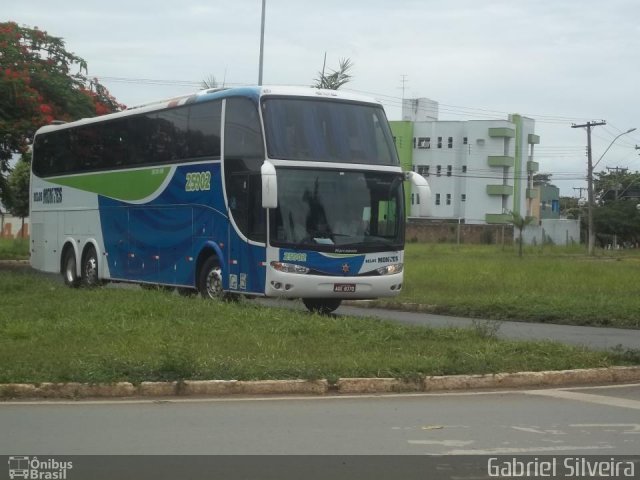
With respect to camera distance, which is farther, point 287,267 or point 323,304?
point 323,304

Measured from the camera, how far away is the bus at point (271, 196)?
A: 672 inches

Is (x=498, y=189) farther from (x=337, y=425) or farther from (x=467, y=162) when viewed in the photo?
(x=337, y=425)

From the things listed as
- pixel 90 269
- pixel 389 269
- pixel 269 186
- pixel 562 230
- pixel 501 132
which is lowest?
pixel 90 269

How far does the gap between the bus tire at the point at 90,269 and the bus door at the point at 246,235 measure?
22.3 ft

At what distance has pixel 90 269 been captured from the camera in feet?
79.4

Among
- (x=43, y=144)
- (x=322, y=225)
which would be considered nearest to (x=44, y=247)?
(x=43, y=144)

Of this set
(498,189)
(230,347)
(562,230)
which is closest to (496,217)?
(498,189)

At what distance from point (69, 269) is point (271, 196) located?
10917 mm

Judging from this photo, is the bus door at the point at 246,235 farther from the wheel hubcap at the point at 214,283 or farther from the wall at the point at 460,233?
the wall at the point at 460,233

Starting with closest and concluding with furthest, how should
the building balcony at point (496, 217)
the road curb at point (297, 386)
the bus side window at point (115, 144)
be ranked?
the road curb at point (297, 386), the bus side window at point (115, 144), the building balcony at point (496, 217)

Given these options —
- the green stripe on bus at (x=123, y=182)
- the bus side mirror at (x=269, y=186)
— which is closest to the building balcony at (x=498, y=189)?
the green stripe on bus at (x=123, y=182)

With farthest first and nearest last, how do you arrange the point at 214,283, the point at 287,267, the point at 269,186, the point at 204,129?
the point at 204,129 < the point at 214,283 < the point at 287,267 < the point at 269,186

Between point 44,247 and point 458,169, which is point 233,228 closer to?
point 44,247

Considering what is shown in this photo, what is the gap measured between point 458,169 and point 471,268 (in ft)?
199
